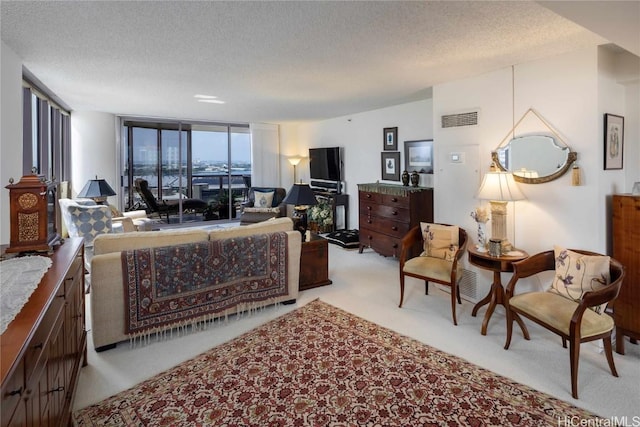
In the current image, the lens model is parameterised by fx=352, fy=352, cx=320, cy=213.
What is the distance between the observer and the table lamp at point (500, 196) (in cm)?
319

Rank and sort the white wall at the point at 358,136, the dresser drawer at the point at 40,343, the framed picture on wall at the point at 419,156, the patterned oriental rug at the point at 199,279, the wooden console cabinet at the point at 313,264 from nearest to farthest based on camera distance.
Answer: the dresser drawer at the point at 40,343
the patterned oriental rug at the point at 199,279
the wooden console cabinet at the point at 313,264
the framed picture on wall at the point at 419,156
the white wall at the point at 358,136

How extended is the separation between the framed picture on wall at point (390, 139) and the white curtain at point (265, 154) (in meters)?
3.45

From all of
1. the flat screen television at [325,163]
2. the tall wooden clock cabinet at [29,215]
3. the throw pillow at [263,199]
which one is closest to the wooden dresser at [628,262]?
the tall wooden clock cabinet at [29,215]

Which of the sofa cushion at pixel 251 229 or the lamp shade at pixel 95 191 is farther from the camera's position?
the lamp shade at pixel 95 191

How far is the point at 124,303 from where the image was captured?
2.82 m

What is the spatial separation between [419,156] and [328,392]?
4.04 meters

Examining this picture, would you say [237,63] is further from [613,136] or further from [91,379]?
[613,136]

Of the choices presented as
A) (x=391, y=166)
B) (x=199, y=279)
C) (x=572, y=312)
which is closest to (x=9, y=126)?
(x=199, y=279)

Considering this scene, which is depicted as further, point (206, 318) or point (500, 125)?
point (500, 125)

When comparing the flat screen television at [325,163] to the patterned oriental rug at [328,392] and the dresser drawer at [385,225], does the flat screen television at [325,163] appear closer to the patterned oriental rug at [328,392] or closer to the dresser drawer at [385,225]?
the dresser drawer at [385,225]

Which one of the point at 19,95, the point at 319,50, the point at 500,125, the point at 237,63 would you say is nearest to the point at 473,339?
the point at 500,125

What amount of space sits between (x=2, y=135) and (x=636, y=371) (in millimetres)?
5100

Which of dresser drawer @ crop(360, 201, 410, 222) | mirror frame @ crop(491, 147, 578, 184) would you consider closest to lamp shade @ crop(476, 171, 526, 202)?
mirror frame @ crop(491, 147, 578, 184)

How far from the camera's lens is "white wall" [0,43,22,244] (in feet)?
9.29
